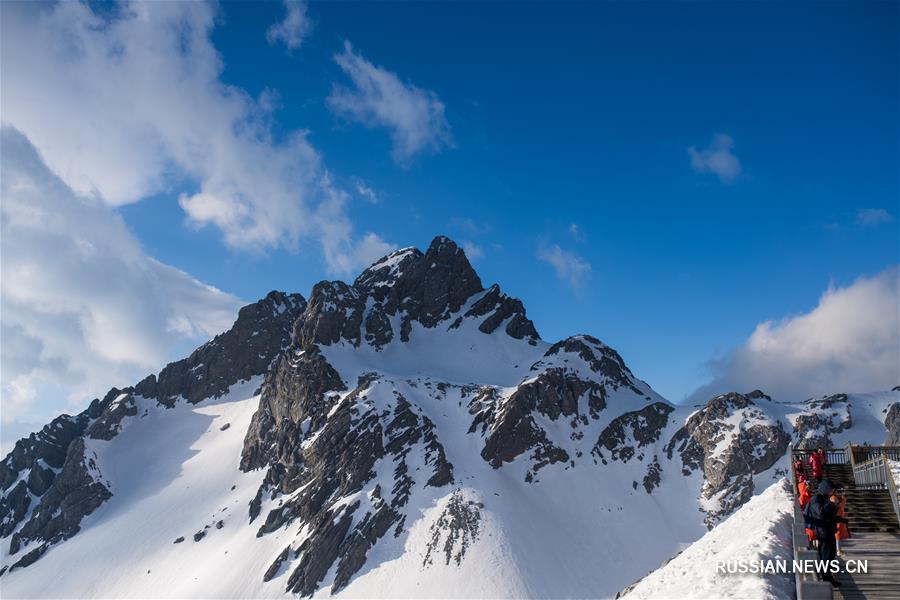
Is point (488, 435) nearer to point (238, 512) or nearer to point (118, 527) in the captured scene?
point (238, 512)

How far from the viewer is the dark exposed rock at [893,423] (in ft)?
Result: 308

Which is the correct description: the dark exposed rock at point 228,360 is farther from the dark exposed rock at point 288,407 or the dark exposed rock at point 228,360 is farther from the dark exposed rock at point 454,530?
the dark exposed rock at point 454,530

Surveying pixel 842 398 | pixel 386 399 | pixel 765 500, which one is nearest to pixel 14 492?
pixel 386 399

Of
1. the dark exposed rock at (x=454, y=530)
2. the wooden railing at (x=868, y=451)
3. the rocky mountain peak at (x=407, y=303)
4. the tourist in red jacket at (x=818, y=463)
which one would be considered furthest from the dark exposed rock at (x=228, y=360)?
the tourist in red jacket at (x=818, y=463)

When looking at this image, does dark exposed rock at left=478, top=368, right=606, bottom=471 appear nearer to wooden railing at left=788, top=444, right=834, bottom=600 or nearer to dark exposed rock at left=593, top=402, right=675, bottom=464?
dark exposed rock at left=593, top=402, right=675, bottom=464

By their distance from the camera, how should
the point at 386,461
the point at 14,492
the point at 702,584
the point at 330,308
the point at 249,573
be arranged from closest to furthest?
the point at 702,584 < the point at 249,573 < the point at 386,461 < the point at 14,492 < the point at 330,308

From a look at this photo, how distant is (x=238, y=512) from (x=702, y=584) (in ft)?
339

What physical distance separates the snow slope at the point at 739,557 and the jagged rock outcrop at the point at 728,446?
73.8 m

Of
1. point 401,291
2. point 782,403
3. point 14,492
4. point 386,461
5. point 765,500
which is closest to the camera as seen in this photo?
point 765,500

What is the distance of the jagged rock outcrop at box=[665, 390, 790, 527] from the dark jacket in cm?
8542

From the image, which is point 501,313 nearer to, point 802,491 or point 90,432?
point 90,432

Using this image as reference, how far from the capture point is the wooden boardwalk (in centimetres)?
1471

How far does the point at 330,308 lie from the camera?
14425 centimetres

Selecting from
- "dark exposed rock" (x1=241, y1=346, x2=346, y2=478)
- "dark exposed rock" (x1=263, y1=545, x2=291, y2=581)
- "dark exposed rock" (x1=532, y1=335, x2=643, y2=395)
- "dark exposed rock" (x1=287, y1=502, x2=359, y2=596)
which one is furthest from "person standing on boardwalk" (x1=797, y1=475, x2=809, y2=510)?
"dark exposed rock" (x1=532, y1=335, x2=643, y2=395)
